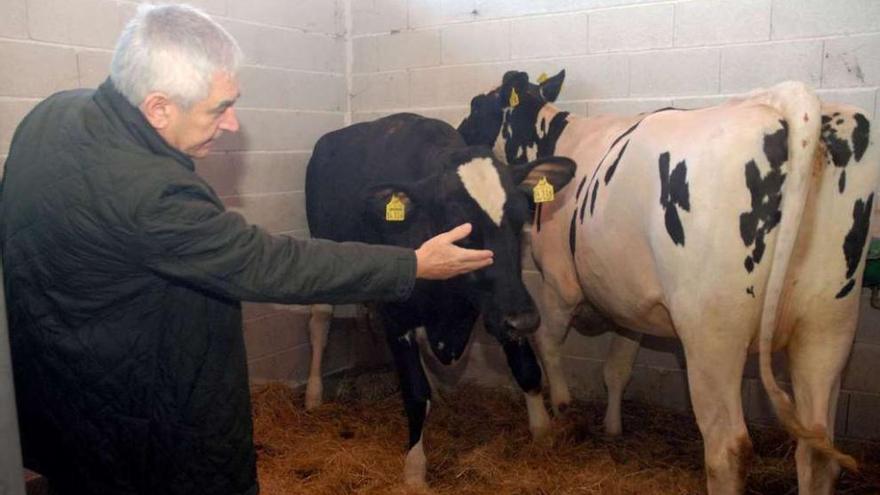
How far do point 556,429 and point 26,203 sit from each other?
2705 millimetres

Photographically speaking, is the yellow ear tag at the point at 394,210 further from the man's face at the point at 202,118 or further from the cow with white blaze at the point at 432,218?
the man's face at the point at 202,118

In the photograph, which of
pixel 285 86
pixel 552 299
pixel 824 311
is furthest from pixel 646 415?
pixel 285 86

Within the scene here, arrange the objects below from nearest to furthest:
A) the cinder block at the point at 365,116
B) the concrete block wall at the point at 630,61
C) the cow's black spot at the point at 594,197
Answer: the cow's black spot at the point at 594,197
the concrete block wall at the point at 630,61
the cinder block at the point at 365,116

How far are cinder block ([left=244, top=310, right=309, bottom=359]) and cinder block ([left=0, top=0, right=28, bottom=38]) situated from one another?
75.5 inches

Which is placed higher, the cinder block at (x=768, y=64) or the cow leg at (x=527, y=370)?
the cinder block at (x=768, y=64)

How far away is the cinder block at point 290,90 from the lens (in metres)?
4.25

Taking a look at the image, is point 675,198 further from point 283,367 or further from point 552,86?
point 283,367

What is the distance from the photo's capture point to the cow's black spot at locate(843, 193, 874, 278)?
2.40 metres

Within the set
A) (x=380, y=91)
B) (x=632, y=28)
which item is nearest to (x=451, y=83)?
(x=380, y=91)

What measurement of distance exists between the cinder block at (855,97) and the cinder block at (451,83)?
176cm

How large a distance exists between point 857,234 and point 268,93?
3227 mm

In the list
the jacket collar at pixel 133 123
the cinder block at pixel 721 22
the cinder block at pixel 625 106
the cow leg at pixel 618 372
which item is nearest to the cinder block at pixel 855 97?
the cinder block at pixel 721 22

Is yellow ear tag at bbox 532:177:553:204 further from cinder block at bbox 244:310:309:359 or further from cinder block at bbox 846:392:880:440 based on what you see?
cinder block at bbox 244:310:309:359

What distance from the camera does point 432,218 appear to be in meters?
3.09
